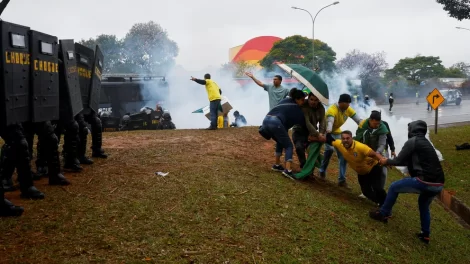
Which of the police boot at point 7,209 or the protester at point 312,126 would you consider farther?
the protester at point 312,126

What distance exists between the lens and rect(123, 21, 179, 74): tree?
2064 inches

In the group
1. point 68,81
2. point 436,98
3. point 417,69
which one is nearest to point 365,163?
point 68,81

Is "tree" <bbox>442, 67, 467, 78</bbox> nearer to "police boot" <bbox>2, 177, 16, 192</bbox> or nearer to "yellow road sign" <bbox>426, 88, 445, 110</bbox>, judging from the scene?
"yellow road sign" <bbox>426, 88, 445, 110</bbox>

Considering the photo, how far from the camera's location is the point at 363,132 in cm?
780

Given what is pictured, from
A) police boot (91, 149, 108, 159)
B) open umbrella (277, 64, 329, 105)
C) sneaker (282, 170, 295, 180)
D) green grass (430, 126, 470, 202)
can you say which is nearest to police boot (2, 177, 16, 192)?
police boot (91, 149, 108, 159)

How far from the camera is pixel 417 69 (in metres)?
71.4

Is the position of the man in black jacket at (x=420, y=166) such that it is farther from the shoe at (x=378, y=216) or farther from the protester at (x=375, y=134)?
the protester at (x=375, y=134)

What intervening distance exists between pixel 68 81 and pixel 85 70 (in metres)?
1.23

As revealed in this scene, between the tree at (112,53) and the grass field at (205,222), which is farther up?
the tree at (112,53)

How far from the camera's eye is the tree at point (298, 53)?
157 feet

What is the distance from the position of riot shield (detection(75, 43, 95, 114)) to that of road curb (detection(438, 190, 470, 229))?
7.79m

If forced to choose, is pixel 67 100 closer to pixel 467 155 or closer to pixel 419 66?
pixel 467 155

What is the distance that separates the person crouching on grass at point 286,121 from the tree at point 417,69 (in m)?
66.8

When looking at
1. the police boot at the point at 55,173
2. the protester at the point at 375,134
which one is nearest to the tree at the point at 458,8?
the protester at the point at 375,134
